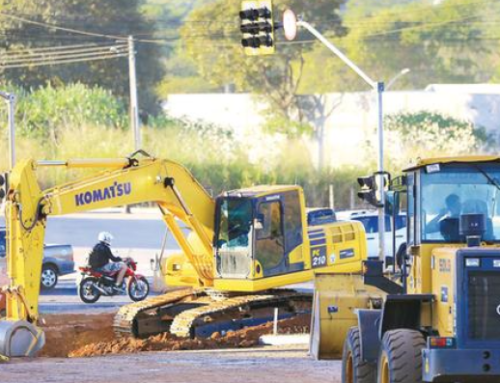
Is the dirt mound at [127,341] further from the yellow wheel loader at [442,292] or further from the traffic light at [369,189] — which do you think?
the yellow wheel loader at [442,292]

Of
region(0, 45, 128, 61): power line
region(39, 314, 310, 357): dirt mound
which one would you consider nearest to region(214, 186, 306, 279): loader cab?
region(39, 314, 310, 357): dirt mound

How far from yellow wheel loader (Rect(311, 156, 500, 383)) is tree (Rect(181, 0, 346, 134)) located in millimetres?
75202

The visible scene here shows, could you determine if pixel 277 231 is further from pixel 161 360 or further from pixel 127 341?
pixel 161 360

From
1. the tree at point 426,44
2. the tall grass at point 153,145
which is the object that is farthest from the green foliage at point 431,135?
the tree at point 426,44

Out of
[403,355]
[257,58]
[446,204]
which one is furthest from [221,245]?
[257,58]

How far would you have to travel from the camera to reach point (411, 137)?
8288 centimetres

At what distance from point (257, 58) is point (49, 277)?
59.3 meters

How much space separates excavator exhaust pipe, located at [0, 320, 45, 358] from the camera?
21703mm

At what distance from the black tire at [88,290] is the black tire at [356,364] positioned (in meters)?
19.6

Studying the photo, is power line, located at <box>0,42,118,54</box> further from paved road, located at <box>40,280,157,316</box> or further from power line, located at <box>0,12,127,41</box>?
paved road, located at <box>40,280,157,316</box>

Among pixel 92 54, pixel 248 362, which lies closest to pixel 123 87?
pixel 92 54

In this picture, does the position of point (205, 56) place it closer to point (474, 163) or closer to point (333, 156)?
point (333, 156)

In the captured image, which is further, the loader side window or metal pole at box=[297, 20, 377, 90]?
metal pole at box=[297, 20, 377, 90]

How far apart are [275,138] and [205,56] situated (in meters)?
19.7
